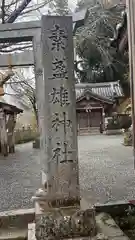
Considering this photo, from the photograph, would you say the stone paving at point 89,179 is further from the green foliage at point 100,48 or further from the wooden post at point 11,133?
the green foliage at point 100,48

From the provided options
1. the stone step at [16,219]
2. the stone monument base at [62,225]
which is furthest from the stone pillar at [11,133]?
the stone monument base at [62,225]

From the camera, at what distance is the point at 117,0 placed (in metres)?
4.11

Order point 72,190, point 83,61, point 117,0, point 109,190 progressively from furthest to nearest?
1. point 83,61
2. point 109,190
3. point 117,0
4. point 72,190

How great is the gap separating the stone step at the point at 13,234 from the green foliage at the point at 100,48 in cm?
1223

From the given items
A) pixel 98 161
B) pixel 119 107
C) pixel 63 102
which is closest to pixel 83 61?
pixel 119 107

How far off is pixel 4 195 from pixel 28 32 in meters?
3.44

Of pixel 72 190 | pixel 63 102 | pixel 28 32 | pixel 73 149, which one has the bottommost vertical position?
pixel 72 190

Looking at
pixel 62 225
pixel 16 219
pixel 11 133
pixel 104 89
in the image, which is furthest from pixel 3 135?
pixel 104 89

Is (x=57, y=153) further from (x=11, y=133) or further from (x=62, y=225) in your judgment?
(x=11, y=133)

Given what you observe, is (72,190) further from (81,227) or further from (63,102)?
(63,102)

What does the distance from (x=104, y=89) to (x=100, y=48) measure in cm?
840

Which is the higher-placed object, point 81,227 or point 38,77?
point 38,77

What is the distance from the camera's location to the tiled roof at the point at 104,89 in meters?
26.3

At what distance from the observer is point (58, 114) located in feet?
10.3
